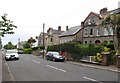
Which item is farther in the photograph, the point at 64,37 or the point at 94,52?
the point at 64,37

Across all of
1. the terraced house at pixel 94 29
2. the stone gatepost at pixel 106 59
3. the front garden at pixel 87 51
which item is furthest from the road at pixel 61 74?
the terraced house at pixel 94 29

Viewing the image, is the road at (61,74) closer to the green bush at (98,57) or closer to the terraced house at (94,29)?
the green bush at (98,57)

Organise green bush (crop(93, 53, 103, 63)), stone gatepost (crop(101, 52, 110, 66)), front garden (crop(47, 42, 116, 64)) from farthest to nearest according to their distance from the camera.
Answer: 1. front garden (crop(47, 42, 116, 64))
2. green bush (crop(93, 53, 103, 63))
3. stone gatepost (crop(101, 52, 110, 66))

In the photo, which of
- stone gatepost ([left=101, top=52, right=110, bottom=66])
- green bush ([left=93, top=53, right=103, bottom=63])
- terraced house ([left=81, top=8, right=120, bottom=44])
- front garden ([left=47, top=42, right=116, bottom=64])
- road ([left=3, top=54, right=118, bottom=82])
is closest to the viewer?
road ([left=3, top=54, right=118, bottom=82])

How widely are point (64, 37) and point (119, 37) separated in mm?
42367

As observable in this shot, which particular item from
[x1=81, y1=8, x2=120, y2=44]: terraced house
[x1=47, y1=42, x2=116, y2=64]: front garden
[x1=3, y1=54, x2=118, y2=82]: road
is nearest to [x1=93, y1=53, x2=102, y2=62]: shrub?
[x1=47, y1=42, x2=116, y2=64]: front garden

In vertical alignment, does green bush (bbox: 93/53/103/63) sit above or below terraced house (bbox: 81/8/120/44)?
below

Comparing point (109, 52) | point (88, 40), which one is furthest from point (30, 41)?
point (109, 52)

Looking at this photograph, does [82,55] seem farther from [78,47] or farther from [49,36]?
[49,36]

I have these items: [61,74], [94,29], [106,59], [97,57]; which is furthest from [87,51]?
[94,29]

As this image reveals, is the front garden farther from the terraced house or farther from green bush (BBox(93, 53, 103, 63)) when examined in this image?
the terraced house

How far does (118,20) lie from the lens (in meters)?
31.7

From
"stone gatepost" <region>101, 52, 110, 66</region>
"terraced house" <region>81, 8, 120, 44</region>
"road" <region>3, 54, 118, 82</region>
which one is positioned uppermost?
"terraced house" <region>81, 8, 120, 44</region>

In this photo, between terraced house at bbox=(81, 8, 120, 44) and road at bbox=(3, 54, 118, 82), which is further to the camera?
terraced house at bbox=(81, 8, 120, 44)
